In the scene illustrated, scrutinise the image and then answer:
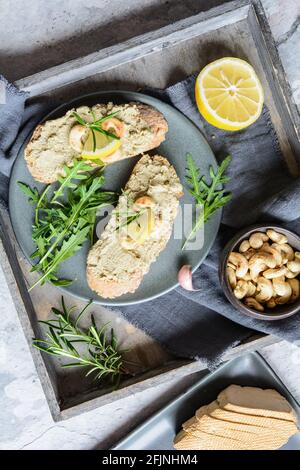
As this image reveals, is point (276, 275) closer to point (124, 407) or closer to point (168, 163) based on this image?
point (168, 163)

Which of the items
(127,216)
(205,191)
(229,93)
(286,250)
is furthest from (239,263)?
(229,93)

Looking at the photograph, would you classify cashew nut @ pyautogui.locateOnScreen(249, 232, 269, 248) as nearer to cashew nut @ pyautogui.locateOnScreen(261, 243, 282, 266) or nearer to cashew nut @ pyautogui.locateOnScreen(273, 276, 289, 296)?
cashew nut @ pyautogui.locateOnScreen(261, 243, 282, 266)

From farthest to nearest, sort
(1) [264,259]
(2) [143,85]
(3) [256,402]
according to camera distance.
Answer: (3) [256,402]
(2) [143,85]
(1) [264,259]

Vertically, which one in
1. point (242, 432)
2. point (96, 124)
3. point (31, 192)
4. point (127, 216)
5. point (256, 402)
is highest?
point (96, 124)

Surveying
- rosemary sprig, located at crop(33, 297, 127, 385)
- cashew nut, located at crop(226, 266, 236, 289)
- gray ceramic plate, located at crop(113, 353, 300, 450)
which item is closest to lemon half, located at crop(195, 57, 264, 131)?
cashew nut, located at crop(226, 266, 236, 289)

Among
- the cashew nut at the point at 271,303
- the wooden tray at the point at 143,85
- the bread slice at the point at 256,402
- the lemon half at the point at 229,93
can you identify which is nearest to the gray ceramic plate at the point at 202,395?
the bread slice at the point at 256,402

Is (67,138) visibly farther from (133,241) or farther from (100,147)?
(133,241)
